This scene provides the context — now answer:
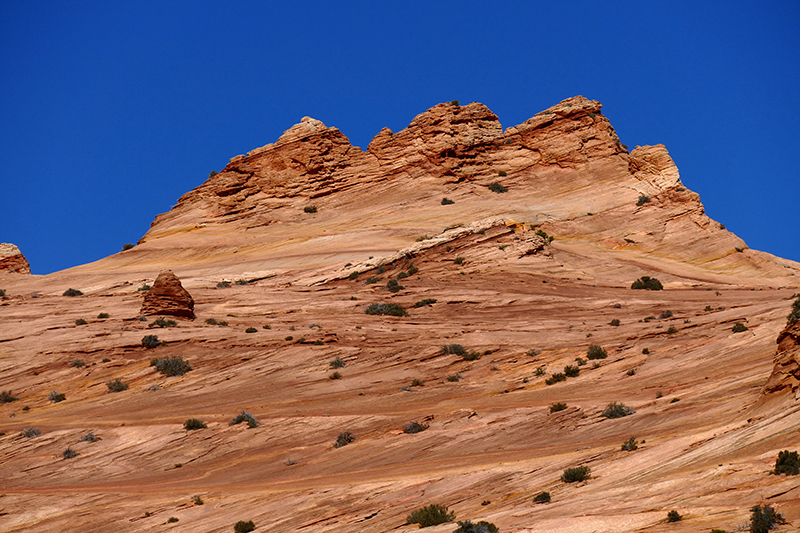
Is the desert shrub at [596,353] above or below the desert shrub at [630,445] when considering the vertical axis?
above

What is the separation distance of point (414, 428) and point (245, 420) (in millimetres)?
6393

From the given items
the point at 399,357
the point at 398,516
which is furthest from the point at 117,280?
the point at 398,516

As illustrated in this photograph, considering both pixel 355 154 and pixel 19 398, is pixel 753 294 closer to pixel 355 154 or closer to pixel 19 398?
pixel 19 398

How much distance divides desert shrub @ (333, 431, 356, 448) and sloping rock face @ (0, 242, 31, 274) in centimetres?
5545

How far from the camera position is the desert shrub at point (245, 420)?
2631 cm

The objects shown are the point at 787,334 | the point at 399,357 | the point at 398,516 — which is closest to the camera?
the point at 398,516

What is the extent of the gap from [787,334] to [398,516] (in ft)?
35.6

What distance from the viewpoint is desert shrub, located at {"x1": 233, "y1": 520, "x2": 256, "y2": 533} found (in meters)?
18.2

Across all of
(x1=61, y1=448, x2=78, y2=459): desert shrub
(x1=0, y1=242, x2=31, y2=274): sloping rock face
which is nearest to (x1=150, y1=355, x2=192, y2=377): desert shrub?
(x1=61, y1=448, x2=78, y2=459): desert shrub

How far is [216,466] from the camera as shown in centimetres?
2431

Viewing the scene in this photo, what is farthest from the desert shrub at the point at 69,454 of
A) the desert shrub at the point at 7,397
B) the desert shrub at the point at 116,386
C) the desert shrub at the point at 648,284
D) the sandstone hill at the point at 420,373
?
the desert shrub at the point at 648,284

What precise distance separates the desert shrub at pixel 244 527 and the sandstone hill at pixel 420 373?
51 cm

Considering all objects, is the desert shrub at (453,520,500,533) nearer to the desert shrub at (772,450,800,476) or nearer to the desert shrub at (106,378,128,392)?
the desert shrub at (772,450,800,476)

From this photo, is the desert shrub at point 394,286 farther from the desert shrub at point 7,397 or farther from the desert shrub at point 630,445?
the desert shrub at point 630,445
